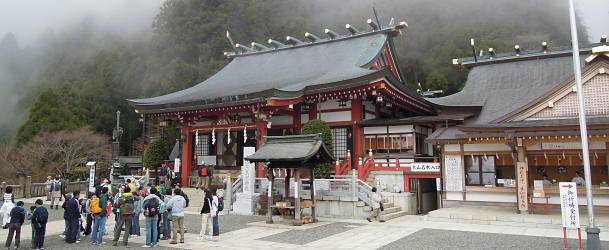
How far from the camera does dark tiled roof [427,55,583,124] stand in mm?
20797

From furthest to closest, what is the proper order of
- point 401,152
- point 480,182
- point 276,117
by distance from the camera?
point 276,117 → point 401,152 → point 480,182

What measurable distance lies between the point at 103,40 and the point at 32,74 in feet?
43.2

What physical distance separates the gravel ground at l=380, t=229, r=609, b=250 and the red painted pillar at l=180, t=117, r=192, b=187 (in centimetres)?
1448

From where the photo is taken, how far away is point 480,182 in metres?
16.4

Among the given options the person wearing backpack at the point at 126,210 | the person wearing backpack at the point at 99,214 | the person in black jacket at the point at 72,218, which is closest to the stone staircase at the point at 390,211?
the person wearing backpack at the point at 126,210

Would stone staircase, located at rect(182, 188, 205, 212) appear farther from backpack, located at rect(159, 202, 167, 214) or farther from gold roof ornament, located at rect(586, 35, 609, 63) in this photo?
gold roof ornament, located at rect(586, 35, 609, 63)

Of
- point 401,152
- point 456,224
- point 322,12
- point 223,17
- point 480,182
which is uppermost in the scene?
point 322,12

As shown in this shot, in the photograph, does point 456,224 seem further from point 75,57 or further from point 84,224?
point 75,57

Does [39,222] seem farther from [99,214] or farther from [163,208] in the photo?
[163,208]

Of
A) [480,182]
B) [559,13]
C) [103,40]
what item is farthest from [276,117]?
[103,40]

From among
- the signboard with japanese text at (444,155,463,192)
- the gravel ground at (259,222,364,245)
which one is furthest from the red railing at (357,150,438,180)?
the gravel ground at (259,222,364,245)

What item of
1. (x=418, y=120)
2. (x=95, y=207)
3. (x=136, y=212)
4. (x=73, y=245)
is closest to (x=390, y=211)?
(x=418, y=120)

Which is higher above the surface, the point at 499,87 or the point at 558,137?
the point at 499,87

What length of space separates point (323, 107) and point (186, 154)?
8.21 metres
